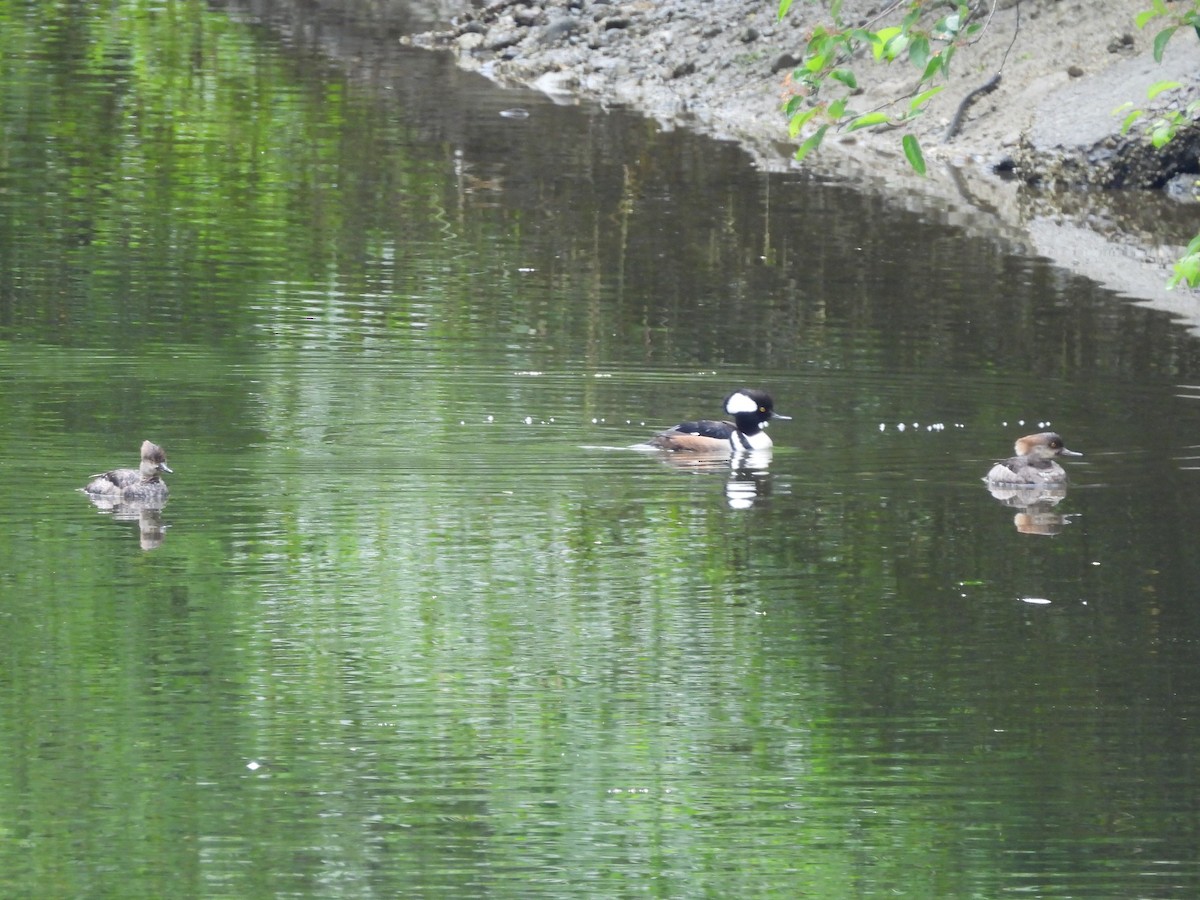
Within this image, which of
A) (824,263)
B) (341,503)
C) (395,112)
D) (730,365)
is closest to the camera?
(341,503)

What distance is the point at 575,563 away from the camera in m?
12.6

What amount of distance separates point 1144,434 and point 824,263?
7066 mm

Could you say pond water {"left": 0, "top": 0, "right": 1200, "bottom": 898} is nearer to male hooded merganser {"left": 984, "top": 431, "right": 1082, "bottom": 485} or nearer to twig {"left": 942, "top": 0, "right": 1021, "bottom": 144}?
male hooded merganser {"left": 984, "top": 431, "right": 1082, "bottom": 485}

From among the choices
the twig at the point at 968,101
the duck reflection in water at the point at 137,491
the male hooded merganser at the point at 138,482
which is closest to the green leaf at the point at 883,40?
the duck reflection in water at the point at 137,491

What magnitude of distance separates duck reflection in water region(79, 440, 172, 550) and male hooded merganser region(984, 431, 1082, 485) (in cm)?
494

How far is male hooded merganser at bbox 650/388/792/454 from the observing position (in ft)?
51.2

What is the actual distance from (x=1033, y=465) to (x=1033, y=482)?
0.14 m

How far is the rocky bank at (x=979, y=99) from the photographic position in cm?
2614

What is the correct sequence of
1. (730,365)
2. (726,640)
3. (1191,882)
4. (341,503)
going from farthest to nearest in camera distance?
(730,365), (341,503), (726,640), (1191,882)

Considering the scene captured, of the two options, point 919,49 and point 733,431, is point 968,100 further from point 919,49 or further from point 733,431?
point 919,49

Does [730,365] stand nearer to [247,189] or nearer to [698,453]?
[698,453]

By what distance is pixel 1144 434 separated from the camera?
16250 mm

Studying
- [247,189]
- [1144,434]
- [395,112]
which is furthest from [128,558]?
[395,112]

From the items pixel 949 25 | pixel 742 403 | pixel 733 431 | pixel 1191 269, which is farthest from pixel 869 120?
pixel 742 403
